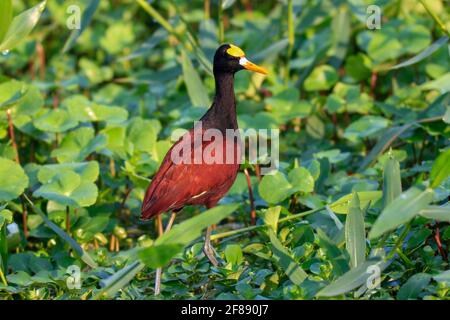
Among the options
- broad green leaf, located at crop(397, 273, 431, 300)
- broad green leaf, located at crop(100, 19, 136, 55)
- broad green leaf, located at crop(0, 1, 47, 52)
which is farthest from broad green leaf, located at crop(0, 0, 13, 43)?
broad green leaf, located at crop(100, 19, 136, 55)

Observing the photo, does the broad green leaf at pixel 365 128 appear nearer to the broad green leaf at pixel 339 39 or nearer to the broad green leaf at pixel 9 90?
the broad green leaf at pixel 339 39

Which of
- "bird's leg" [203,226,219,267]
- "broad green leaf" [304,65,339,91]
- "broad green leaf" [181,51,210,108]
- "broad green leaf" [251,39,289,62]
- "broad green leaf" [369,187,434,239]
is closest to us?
"broad green leaf" [369,187,434,239]

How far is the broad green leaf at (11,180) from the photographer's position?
4336mm

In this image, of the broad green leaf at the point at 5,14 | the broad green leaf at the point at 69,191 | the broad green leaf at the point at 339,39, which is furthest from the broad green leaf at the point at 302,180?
the broad green leaf at the point at 339,39

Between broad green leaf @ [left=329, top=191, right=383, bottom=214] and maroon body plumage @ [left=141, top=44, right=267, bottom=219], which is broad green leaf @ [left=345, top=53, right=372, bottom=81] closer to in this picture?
maroon body plumage @ [left=141, top=44, right=267, bottom=219]

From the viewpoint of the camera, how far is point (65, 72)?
23.2 feet

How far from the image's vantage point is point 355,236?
3699mm

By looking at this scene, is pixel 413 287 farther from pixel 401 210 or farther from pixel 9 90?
pixel 9 90

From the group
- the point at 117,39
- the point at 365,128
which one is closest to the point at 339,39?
the point at 365,128

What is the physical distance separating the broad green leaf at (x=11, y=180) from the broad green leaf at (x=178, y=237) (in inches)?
42.1

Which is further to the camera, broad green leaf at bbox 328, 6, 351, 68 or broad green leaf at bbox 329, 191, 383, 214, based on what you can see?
broad green leaf at bbox 328, 6, 351, 68

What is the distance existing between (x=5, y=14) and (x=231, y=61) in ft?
3.32

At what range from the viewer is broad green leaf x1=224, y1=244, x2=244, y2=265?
4.02 m
